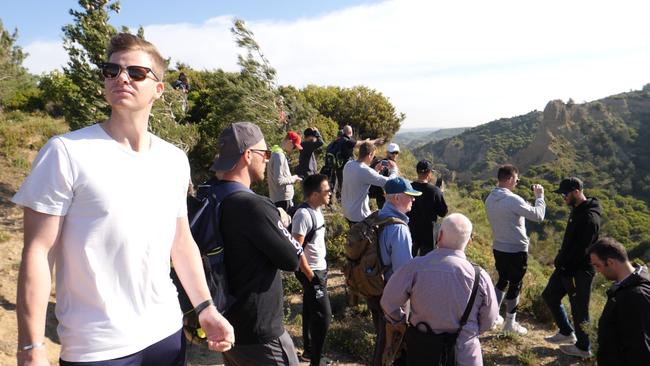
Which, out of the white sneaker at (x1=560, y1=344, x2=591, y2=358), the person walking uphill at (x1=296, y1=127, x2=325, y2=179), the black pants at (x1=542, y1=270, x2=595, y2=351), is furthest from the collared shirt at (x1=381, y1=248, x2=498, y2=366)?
the person walking uphill at (x1=296, y1=127, x2=325, y2=179)

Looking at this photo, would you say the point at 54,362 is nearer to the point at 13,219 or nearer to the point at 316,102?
the point at 13,219

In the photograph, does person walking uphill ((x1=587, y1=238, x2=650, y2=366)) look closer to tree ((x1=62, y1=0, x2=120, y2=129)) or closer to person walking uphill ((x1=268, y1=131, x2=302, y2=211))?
person walking uphill ((x1=268, y1=131, x2=302, y2=211))

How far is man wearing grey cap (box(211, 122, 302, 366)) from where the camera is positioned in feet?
7.66

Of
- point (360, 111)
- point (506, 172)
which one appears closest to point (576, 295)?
point (506, 172)

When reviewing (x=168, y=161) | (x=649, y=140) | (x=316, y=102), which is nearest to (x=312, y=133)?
(x=168, y=161)

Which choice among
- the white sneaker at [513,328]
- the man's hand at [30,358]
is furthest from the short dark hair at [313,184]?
the white sneaker at [513,328]

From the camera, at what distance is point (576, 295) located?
4.94 m

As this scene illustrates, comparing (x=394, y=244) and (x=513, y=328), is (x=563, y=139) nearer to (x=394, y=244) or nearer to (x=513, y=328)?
(x=513, y=328)

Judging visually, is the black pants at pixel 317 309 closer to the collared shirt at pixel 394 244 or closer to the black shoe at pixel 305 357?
the black shoe at pixel 305 357

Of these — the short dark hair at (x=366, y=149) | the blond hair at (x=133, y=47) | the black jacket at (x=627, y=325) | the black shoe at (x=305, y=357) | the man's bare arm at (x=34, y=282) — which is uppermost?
the blond hair at (x=133, y=47)

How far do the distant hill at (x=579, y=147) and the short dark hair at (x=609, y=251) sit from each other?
3571cm

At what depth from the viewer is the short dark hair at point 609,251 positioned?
349 cm

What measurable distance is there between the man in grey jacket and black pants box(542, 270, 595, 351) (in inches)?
15.3

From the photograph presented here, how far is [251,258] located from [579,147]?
203 feet
